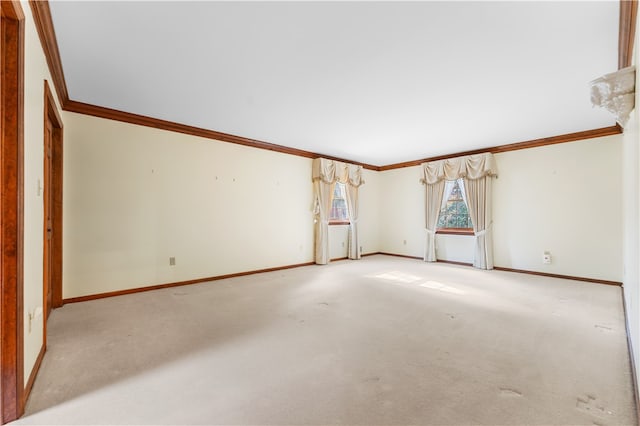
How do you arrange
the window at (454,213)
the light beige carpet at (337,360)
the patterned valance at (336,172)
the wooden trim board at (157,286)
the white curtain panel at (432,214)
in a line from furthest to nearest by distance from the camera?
the white curtain panel at (432,214), the window at (454,213), the patterned valance at (336,172), the wooden trim board at (157,286), the light beige carpet at (337,360)

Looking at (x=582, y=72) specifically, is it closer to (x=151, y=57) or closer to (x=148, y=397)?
(x=151, y=57)

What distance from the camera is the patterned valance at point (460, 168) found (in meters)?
5.46

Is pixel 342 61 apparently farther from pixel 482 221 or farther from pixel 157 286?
pixel 482 221

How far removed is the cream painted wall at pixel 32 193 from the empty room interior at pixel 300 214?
0.03m

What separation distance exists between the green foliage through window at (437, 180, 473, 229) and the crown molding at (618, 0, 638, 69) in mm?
3756

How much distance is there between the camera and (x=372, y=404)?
1.57 metres

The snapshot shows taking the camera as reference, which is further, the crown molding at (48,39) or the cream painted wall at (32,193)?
the crown molding at (48,39)

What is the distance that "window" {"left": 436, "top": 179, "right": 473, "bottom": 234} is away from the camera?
604 centimetres

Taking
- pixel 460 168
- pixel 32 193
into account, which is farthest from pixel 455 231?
pixel 32 193

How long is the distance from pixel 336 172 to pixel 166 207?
343 cm

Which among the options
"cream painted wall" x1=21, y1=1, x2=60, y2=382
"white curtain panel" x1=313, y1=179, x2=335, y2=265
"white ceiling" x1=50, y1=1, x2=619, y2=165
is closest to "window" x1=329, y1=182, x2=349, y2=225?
"white curtain panel" x1=313, y1=179, x2=335, y2=265

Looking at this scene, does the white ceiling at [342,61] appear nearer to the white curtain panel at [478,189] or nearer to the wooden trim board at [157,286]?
the white curtain panel at [478,189]

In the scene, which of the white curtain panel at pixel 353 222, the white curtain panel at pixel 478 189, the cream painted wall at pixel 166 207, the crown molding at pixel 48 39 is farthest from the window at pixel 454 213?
the crown molding at pixel 48 39

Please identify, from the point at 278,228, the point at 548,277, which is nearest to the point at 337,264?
the point at 278,228
